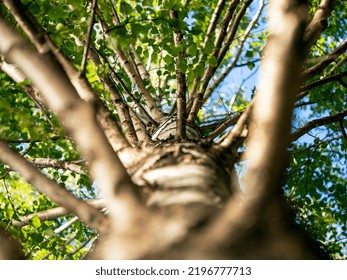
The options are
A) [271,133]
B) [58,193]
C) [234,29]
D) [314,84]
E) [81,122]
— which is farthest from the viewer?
[234,29]

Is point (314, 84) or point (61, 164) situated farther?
point (61, 164)

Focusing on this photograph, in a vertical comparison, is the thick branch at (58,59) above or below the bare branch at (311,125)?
below

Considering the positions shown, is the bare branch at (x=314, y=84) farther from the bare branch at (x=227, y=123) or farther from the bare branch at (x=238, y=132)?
the bare branch at (x=238, y=132)

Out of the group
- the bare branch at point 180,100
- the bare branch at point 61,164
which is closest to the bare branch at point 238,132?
the bare branch at point 180,100

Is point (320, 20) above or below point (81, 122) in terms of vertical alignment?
above

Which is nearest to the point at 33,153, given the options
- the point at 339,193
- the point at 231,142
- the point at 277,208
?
the point at 231,142

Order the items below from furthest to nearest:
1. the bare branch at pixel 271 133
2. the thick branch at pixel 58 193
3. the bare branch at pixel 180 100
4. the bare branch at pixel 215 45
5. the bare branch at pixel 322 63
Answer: the bare branch at pixel 215 45, the bare branch at pixel 180 100, the bare branch at pixel 322 63, the thick branch at pixel 58 193, the bare branch at pixel 271 133

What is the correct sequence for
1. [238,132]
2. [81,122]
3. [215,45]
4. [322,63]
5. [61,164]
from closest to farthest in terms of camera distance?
1. [81,122]
2. [238,132]
3. [322,63]
4. [61,164]
5. [215,45]

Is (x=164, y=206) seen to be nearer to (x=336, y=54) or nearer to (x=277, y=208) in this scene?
(x=277, y=208)

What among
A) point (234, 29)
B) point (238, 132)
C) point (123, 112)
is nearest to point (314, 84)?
point (234, 29)

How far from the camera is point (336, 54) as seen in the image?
2791mm

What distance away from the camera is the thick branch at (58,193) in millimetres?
1681

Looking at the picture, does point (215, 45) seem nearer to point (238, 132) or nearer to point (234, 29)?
point (234, 29)

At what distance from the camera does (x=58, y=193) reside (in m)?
1.75
